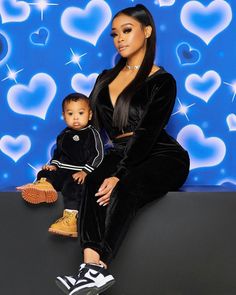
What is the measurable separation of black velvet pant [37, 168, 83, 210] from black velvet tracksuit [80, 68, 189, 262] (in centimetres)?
8

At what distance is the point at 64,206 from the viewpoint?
70.1 inches

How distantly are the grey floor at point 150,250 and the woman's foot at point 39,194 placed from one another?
0.04 meters

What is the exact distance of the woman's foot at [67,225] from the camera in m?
1.71

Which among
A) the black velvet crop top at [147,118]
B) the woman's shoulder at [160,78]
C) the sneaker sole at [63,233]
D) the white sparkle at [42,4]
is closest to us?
the sneaker sole at [63,233]

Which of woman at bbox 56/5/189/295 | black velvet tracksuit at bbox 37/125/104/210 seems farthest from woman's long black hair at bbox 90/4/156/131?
black velvet tracksuit at bbox 37/125/104/210

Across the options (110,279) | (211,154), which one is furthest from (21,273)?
(211,154)

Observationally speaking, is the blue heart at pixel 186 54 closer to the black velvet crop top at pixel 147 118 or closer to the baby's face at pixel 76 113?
the black velvet crop top at pixel 147 118

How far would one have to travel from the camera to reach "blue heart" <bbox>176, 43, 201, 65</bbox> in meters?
2.23

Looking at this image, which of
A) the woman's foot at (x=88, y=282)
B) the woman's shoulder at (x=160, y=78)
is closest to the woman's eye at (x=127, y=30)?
the woman's shoulder at (x=160, y=78)

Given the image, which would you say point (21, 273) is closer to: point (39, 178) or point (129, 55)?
point (39, 178)

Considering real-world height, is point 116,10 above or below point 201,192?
above

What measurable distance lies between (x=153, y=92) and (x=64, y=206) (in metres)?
0.54

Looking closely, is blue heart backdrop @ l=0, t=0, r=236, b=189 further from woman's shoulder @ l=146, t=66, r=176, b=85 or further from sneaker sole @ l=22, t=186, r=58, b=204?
sneaker sole @ l=22, t=186, r=58, b=204

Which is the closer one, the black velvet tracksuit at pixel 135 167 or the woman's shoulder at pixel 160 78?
the black velvet tracksuit at pixel 135 167
